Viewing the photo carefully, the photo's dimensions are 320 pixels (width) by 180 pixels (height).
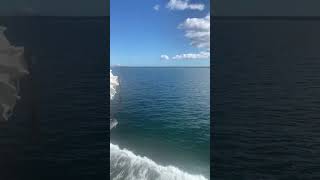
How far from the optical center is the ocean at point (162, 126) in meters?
3.27

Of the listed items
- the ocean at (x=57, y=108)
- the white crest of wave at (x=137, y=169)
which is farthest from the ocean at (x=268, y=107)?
the ocean at (x=57, y=108)

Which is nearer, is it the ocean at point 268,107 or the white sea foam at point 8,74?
the white sea foam at point 8,74

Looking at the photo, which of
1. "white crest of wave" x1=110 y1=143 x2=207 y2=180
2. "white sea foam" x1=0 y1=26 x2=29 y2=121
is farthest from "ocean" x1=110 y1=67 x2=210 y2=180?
"white sea foam" x1=0 y1=26 x2=29 y2=121

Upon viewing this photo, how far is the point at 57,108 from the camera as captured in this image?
3.33 m

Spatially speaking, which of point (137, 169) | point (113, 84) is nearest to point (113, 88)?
point (113, 84)

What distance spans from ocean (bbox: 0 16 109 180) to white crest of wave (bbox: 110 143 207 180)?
0.25ft

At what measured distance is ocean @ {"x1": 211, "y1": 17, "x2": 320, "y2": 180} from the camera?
132 inches

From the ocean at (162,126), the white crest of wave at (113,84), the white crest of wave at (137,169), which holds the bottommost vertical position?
the white crest of wave at (137,169)

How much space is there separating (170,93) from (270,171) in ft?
3.05

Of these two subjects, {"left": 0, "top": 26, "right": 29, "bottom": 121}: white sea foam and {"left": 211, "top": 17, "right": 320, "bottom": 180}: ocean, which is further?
{"left": 211, "top": 17, "right": 320, "bottom": 180}: ocean

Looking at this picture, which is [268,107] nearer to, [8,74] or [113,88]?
[113,88]

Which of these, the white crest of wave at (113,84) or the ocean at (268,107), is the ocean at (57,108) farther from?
the ocean at (268,107)

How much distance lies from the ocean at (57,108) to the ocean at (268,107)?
0.84 m

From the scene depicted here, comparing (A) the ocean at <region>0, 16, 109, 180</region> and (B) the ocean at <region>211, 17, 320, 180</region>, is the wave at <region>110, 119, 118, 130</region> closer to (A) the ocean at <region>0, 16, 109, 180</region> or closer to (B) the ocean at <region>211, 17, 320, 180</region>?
(A) the ocean at <region>0, 16, 109, 180</region>
